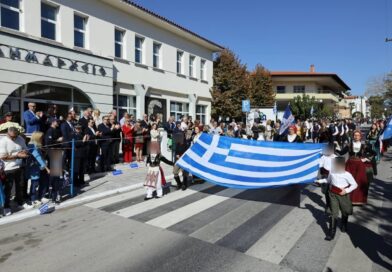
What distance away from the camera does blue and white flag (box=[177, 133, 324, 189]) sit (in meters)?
7.52

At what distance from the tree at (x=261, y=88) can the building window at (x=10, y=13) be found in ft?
123

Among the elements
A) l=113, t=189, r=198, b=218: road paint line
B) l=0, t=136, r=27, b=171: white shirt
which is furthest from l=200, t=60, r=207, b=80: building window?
l=0, t=136, r=27, b=171: white shirt

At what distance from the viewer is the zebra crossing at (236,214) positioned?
5.69 m

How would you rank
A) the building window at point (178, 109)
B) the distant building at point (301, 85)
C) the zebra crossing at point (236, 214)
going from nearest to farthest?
the zebra crossing at point (236, 214), the building window at point (178, 109), the distant building at point (301, 85)

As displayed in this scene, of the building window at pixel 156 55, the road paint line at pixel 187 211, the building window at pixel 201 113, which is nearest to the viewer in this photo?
the road paint line at pixel 187 211

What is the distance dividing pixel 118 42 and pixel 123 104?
3546mm

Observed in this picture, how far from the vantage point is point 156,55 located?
22.8 m

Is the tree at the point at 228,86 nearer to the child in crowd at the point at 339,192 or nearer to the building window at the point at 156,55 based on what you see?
the building window at the point at 156,55

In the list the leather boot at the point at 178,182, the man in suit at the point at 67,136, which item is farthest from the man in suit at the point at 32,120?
the leather boot at the point at 178,182

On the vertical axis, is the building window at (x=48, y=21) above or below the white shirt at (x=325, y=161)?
above

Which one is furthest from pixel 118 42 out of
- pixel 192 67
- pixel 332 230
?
pixel 332 230

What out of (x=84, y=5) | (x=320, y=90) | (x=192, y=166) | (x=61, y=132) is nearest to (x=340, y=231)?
(x=192, y=166)

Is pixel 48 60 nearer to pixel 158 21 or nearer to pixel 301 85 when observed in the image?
pixel 158 21

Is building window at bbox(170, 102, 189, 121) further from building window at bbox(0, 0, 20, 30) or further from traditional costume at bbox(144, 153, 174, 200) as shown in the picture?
traditional costume at bbox(144, 153, 174, 200)
